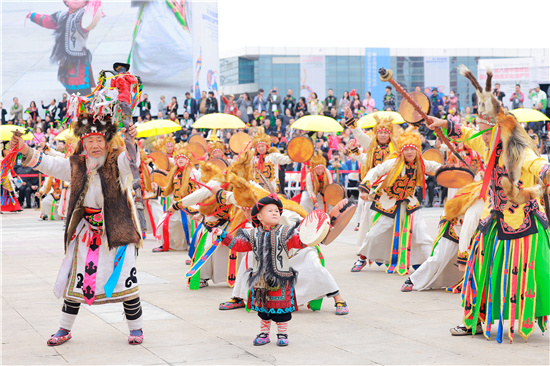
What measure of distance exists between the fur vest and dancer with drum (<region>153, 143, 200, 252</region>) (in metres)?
5.11

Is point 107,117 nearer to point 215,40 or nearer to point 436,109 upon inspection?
point 436,109

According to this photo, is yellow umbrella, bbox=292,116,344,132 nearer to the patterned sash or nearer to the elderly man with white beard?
the elderly man with white beard

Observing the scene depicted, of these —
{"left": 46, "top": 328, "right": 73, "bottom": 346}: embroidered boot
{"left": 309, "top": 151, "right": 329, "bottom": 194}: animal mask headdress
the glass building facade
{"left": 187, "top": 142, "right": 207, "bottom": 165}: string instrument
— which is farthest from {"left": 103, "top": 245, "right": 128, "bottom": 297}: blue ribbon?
the glass building facade

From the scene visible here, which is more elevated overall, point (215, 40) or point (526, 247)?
point (215, 40)

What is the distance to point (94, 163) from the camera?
226 inches

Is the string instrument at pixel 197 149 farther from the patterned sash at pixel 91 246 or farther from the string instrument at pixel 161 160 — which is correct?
the patterned sash at pixel 91 246

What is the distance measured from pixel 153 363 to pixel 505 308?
8.72ft

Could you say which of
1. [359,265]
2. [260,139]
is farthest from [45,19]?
[359,265]

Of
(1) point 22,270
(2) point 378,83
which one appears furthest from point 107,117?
(2) point 378,83

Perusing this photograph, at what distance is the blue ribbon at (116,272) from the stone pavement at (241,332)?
45cm

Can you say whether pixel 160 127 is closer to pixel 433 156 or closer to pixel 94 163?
pixel 433 156

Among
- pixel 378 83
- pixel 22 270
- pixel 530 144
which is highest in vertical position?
pixel 378 83

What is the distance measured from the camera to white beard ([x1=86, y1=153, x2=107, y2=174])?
5.74m

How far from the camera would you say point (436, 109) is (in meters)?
20.8
